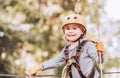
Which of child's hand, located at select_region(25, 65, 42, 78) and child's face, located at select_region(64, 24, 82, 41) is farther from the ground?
child's face, located at select_region(64, 24, 82, 41)

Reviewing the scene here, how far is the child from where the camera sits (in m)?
2.49

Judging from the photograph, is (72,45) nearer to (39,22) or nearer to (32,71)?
(32,71)

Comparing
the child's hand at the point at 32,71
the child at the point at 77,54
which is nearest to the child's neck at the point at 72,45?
the child at the point at 77,54

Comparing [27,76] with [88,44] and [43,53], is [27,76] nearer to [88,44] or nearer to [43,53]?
[88,44]

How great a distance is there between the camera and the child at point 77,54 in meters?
2.49

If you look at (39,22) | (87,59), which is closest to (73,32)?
(87,59)

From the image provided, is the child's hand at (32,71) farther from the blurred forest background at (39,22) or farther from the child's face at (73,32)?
the blurred forest background at (39,22)

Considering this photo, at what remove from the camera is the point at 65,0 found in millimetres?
7711

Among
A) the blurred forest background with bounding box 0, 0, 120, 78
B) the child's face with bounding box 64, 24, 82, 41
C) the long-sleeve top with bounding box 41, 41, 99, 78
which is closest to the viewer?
the long-sleeve top with bounding box 41, 41, 99, 78

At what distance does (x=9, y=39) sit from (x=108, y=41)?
6.91 m

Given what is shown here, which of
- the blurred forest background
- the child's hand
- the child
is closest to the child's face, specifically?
the child

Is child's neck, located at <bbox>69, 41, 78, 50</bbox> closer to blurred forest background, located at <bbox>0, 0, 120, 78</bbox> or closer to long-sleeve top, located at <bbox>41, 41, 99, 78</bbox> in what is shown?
long-sleeve top, located at <bbox>41, 41, 99, 78</bbox>

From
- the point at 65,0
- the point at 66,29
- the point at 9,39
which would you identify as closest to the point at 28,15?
the point at 65,0

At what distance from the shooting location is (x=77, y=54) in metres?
2.54
